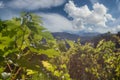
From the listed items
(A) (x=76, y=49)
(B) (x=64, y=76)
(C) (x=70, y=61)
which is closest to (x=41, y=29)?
(B) (x=64, y=76)

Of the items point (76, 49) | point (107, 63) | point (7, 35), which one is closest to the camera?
point (7, 35)

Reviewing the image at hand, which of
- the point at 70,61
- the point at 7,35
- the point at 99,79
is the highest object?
the point at 7,35

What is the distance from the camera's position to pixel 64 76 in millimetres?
4934

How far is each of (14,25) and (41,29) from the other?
0.47 feet

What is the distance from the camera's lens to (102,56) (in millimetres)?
9430

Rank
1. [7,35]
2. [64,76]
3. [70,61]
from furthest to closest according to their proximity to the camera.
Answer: [70,61], [64,76], [7,35]

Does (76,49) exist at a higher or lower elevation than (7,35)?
lower

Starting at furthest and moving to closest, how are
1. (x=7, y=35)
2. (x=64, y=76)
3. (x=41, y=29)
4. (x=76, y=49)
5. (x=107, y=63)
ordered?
1. (x=107, y=63)
2. (x=76, y=49)
3. (x=64, y=76)
4. (x=41, y=29)
5. (x=7, y=35)

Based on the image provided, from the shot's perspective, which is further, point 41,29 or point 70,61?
point 70,61

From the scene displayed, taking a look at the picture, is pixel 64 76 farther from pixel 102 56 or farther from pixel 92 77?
pixel 102 56

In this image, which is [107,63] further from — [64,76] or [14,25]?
[14,25]

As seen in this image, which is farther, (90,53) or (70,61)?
(90,53)

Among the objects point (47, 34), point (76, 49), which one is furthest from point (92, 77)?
point (47, 34)

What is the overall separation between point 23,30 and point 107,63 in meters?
7.86
